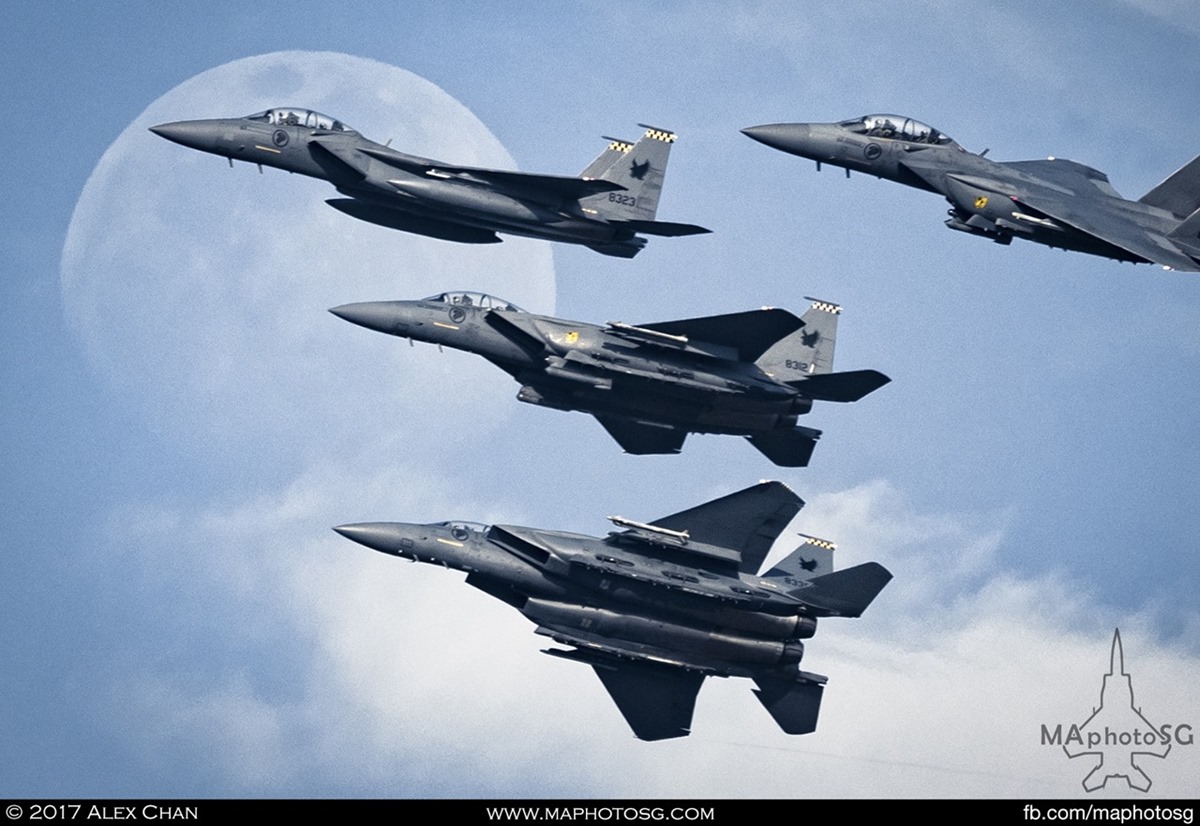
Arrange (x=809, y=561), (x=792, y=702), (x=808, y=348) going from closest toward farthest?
(x=792, y=702)
(x=808, y=348)
(x=809, y=561)

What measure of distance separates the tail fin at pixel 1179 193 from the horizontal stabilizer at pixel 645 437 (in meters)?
14.4

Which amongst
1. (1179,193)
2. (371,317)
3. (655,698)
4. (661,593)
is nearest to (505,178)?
(371,317)

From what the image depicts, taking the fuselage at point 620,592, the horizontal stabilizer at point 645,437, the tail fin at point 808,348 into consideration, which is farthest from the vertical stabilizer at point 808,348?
the fuselage at point 620,592

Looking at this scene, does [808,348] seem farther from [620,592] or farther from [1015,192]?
[620,592]

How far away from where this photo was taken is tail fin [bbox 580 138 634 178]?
2400 inches

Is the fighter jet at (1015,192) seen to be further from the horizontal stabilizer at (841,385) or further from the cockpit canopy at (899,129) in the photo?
the horizontal stabilizer at (841,385)

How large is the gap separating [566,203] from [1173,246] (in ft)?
52.3

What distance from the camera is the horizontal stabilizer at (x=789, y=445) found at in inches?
2378

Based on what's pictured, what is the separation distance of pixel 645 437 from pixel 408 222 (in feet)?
28.6

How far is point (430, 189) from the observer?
57938mm

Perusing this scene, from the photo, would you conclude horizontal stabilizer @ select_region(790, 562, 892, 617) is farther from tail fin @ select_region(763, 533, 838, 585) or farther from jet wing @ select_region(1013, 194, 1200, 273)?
jet wing @ select_region(1013, 194, 1200, 273)
